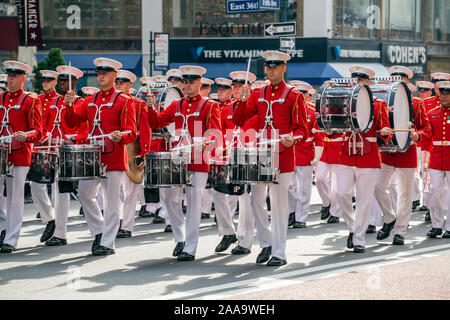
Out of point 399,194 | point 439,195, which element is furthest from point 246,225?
point 439,195

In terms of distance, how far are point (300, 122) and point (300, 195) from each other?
429cm

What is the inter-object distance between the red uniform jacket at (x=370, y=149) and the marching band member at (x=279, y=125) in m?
1.18

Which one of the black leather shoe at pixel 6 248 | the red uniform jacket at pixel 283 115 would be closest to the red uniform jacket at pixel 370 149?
the red uniform jacket at pixel 283 115

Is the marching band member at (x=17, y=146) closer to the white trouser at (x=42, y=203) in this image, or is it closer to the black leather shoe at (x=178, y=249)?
the white trouser at (x=42, y=203)

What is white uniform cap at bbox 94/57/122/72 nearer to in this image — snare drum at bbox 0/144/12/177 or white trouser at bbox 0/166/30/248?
snare drum at bbox 0/144/12/177

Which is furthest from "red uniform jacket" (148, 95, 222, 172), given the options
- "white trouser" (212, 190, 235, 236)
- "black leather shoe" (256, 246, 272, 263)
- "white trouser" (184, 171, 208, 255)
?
"black leather shoe" (256, 246, 272, 263)

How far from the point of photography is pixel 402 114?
38.0 feet

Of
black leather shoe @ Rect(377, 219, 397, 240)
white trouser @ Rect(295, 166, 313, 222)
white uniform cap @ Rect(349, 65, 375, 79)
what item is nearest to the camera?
white uniform cap @ Rect(349, 65, 375, 79)

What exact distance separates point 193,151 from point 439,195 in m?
4.02

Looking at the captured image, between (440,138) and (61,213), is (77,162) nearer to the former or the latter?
(61,213)

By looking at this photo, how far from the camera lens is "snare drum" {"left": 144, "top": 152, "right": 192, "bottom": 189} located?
9.98m

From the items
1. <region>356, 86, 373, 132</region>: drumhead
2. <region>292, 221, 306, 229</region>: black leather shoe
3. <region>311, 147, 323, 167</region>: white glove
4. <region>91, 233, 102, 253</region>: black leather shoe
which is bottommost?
<region>292, 221, 306, 229</region>: black leather shoe

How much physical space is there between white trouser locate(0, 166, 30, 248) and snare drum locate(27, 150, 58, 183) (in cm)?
15

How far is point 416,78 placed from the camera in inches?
1420
